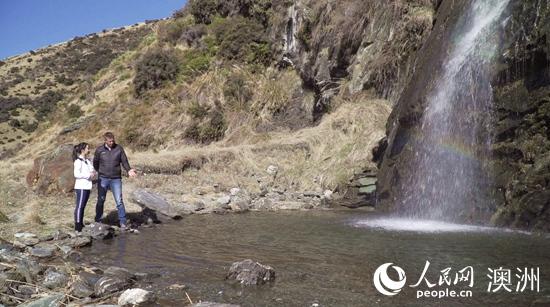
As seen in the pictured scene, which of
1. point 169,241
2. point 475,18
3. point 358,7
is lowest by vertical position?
point 169,241

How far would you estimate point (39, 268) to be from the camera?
6391 millimetres

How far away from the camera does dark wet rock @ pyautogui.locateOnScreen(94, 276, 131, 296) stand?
553 centimetres

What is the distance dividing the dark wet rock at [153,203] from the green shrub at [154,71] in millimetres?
16504

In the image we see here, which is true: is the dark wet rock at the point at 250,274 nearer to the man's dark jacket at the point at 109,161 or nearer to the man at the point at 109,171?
the man at the point at 109,171

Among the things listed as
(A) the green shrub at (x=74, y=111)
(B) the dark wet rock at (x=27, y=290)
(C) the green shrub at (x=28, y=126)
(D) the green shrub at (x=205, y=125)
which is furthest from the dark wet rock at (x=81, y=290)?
(C) the green shrub at (x=28, y=126)

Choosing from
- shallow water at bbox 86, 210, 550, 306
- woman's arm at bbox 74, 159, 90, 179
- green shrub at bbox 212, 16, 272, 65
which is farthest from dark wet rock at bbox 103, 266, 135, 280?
green shrub at bbox 212, 16, 272, 65

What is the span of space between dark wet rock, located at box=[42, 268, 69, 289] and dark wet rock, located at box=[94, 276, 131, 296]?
1.62ft

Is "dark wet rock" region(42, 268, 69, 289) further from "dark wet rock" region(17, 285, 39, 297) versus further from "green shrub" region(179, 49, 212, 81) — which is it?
"green shrub" region(179, 49, 212, 81)

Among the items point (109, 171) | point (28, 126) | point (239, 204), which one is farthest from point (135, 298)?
point (28, 126)

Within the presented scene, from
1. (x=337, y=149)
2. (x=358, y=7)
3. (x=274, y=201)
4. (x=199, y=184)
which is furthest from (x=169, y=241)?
(x=358, y=7)

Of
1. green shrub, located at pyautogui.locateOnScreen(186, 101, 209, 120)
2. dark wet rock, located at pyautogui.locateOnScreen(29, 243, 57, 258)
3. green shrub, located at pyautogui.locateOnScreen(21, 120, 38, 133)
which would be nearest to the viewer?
dark wet rock, located at pyautogui.locateOnScreen(29, 243, 57, 258)

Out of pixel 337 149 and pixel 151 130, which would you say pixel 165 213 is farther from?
pixel 151 130

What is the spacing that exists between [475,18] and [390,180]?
4.23 metres

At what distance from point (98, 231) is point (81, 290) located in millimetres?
3812
